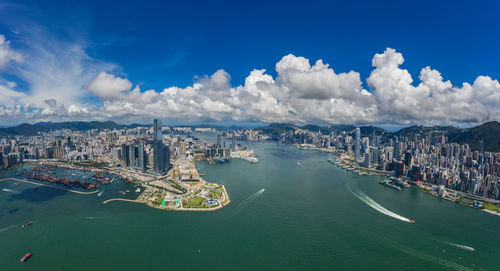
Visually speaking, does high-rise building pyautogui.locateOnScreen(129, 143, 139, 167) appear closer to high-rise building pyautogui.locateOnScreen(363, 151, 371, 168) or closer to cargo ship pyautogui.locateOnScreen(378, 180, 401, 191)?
cargo ship pyautogui.locateOnScreen(378, 180, 401, 191)

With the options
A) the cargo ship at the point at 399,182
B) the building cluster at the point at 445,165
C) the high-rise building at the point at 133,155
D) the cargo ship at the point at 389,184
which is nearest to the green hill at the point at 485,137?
the building cluster at the point at 445,165

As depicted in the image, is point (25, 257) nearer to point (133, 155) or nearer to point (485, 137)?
point (133, 155)

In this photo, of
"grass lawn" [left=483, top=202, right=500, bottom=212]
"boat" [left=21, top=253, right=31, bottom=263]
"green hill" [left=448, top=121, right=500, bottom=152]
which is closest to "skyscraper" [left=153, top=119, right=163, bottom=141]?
"boat" [left=21, top=253, right=31, bottom=263]

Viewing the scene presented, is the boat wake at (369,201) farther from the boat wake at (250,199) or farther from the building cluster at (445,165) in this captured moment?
the boat wake at (250,199)

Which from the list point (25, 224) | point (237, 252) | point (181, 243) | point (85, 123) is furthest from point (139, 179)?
point (85, 123)

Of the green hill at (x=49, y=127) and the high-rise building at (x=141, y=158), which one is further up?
the green hill at (x=49, y=127)

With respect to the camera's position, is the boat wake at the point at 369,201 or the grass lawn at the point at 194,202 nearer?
the boat wake at the point at 369,201
